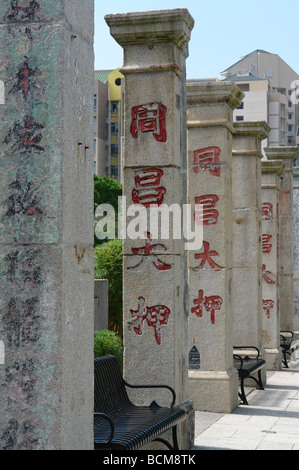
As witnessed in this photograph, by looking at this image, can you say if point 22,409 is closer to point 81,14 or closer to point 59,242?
point 59,242

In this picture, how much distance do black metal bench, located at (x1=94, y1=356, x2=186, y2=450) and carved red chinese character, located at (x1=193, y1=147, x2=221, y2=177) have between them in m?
3.60

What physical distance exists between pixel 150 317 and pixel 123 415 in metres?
1.08

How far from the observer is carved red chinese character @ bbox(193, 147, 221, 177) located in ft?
33.0

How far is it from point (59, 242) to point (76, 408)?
0.86m

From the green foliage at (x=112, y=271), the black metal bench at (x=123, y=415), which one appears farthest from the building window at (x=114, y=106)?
the black metal bench at (x=123, y=415)

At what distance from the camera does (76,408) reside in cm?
395

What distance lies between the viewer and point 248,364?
11508 millimetres

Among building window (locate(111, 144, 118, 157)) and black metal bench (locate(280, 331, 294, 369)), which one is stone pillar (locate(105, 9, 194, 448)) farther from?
building window (locate(111, 144, 118, 157))

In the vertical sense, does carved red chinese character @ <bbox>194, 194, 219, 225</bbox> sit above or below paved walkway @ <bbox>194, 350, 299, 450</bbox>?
above

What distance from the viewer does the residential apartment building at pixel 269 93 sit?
79062mm

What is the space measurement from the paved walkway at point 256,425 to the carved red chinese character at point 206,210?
241cm

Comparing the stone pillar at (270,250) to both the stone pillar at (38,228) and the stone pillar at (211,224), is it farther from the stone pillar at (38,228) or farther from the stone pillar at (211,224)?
the stone pillar at (38,228)

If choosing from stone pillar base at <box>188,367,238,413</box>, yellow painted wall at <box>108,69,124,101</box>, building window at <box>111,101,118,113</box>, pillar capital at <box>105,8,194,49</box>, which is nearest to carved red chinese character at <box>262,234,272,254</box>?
stone pillar base at <box>188,367,238,413</box>

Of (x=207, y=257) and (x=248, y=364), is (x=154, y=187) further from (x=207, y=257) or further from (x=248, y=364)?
(x=248, y=364)
